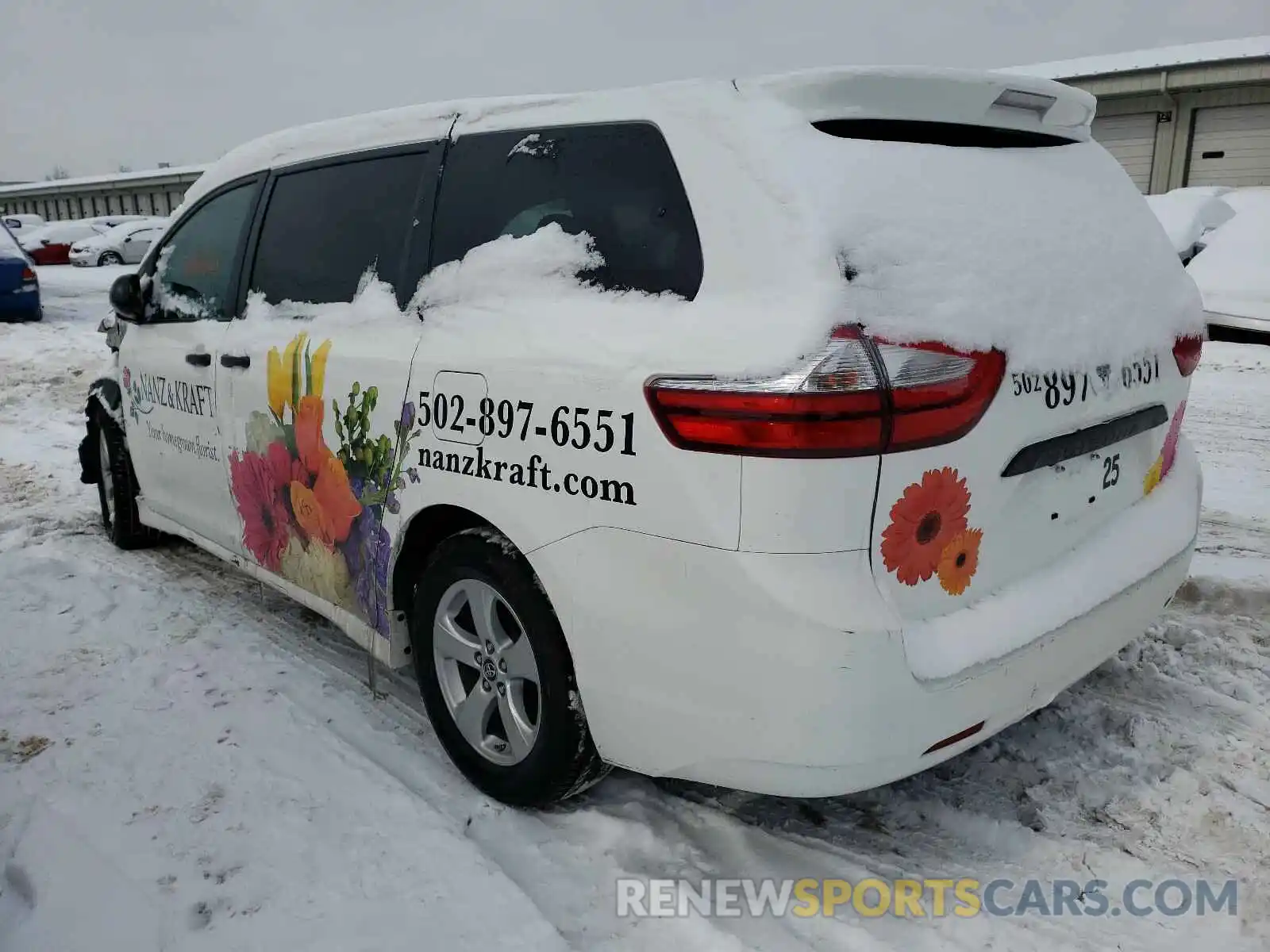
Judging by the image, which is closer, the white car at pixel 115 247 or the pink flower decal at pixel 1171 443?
the pink flower decal at pixel 1171 443

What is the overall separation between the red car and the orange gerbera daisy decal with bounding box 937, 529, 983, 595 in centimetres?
2835

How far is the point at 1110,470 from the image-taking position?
2.38m

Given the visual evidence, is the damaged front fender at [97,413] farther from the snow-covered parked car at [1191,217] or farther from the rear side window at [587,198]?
the snow-covered parked car at [1191,217]


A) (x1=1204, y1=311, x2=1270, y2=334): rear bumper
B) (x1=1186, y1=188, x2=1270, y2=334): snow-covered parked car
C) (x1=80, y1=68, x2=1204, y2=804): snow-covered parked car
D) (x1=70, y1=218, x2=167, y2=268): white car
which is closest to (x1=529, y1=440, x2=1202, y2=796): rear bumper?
(x1=80, y1=68, x2=1204, y2=804): snow-covered parked car

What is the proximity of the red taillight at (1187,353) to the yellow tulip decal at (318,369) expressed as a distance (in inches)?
98.0

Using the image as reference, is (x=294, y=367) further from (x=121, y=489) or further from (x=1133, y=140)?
(x=1133, y=140)

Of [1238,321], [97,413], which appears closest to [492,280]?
[97,413]

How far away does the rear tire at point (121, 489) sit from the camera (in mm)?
4680

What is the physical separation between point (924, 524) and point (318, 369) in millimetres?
1960

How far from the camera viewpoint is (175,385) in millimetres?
3820

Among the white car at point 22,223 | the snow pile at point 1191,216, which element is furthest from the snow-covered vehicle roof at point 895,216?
the white car at point 22,223

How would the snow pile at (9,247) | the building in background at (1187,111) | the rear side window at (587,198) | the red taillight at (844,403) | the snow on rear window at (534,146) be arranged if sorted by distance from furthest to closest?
the building in background at (1187,111) → the snow pile at (9,247) → the snow on rear window at (534,146) → the rear side window at (587,198) → the red taillight at (844,403)

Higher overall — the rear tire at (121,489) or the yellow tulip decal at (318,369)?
the yellow tulip decal at (318,369)

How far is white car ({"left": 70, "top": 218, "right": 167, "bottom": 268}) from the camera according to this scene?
79.8 feet
